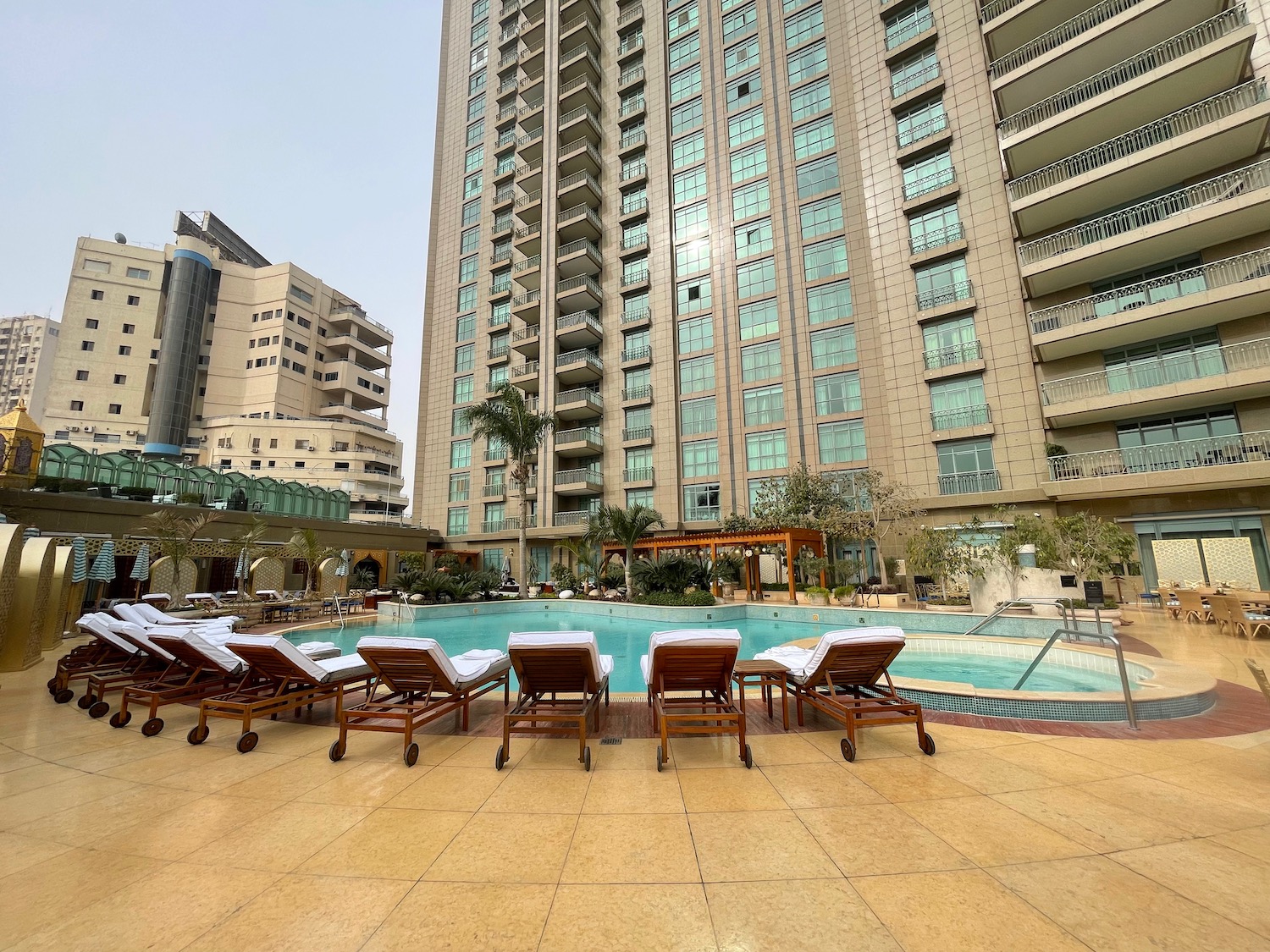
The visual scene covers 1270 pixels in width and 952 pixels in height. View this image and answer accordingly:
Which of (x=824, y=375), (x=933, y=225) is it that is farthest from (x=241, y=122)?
(x=933, y=225)

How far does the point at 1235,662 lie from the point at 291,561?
102ft

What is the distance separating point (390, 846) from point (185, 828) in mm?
1284

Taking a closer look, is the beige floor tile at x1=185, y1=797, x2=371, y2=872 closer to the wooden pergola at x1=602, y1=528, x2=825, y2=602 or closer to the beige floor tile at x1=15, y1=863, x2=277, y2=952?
the beige floor tile at x1=15, y1=863, x2=277, y2=952

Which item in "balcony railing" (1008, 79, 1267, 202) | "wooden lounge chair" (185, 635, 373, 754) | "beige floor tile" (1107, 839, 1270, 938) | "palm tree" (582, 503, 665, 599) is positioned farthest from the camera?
"palm tree" (582, 503, 665, 599)

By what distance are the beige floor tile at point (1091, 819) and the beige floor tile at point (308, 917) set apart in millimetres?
3501

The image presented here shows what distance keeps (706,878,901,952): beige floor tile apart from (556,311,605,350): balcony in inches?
1097

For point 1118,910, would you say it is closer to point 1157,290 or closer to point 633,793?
point 633,793

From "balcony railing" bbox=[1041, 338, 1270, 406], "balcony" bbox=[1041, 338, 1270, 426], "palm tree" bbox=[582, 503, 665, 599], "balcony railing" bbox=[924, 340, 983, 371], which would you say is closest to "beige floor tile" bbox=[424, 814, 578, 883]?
"palm tree" bbox=[582, 503, 665, 599]

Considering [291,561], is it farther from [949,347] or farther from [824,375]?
[949,347]

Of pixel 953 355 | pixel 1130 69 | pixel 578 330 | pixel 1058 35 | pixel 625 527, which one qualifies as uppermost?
pixel 1058 35

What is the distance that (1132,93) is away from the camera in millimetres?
16250

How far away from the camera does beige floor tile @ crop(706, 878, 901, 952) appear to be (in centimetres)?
192

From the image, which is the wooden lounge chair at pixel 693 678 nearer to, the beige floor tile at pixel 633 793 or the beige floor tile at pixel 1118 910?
the beige floor tile at pixel 633 793

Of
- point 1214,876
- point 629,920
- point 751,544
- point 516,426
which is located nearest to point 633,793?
point 629,920
